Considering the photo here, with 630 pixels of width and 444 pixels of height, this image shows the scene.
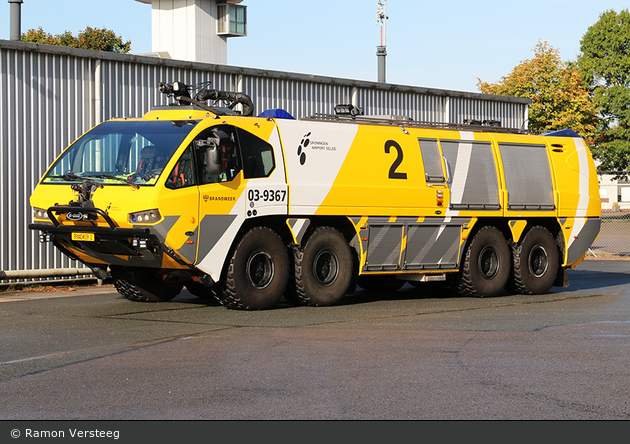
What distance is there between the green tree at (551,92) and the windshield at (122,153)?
47562 millimetres

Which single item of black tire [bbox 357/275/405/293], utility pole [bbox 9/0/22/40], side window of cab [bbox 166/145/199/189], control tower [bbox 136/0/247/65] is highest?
control tower [bbox 136/0/247/65]

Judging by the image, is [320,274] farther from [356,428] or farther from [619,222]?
[619,222]

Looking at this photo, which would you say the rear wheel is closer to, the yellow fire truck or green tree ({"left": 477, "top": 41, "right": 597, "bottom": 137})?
the yellow fire truck

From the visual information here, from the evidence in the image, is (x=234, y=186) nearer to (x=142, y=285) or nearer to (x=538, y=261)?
(x=142, y=285)

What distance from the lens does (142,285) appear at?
13.3 meters

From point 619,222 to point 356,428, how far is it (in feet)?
157

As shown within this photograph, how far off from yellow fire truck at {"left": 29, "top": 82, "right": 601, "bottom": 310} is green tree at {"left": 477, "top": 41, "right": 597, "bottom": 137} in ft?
140

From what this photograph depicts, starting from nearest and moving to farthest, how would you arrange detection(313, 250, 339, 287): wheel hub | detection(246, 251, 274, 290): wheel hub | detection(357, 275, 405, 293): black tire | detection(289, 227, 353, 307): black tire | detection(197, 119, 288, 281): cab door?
1. detection(197, 119, 288, 281): cab door
2. detection(246, 251, 274, 290): wheel hub
3. detection(289, 227, 353, 307): black tire
4. detection(313, 250, 339, 287): wheel hub
5. detection(357, 275, 405, 293): black tire

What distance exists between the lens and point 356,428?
581 centimetres

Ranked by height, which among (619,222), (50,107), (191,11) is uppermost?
(191,11)

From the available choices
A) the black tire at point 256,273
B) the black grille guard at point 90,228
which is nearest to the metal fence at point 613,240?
the black tire at point 256,273

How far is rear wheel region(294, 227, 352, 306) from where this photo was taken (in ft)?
41.7

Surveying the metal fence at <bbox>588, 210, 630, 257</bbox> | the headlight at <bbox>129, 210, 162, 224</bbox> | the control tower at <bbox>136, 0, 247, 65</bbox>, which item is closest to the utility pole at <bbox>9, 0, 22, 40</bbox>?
the headlight at <bbox>129, 210, 162, 224</bbox>

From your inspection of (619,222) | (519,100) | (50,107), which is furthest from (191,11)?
(50,107)
